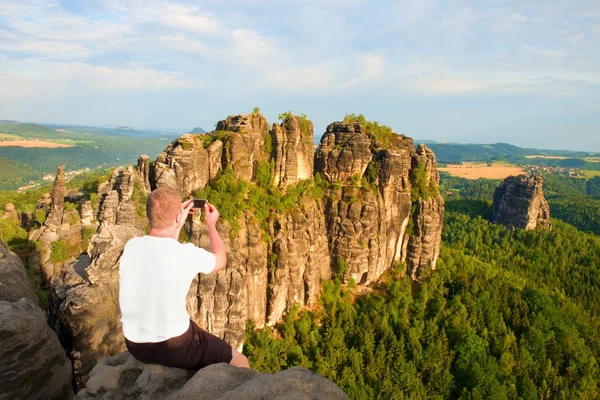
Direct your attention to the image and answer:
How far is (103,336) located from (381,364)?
26.4m

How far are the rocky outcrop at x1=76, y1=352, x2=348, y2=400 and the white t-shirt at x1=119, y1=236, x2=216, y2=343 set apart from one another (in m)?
1.07

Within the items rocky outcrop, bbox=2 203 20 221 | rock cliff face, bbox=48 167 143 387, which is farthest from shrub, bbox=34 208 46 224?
rock cliff face, bbox=48 167 143 387

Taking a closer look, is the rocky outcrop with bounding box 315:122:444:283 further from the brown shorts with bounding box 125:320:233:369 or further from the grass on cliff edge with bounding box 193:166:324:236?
the brown shorts with bounding box 125:320:233:369

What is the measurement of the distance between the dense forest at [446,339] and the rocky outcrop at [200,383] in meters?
24.5

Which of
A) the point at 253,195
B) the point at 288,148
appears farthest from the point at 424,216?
the point at 253,195

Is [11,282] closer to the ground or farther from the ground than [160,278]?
closer to the ground

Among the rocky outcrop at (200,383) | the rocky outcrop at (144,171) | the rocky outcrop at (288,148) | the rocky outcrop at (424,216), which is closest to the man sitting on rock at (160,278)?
the rocky outcrop at (200,383)

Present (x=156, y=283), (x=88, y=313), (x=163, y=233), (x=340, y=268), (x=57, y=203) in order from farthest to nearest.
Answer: (x=340, y=268) < (x=57, y=203) < (x=88, y=313) < (x=163, y=233) < (x=156, y=283)

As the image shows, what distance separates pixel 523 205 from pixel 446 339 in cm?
5444

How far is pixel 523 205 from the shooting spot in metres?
75.8

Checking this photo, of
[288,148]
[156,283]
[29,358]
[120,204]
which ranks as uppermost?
[288,148]

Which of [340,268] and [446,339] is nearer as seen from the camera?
[446,339]

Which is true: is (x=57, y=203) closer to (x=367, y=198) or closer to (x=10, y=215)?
(x=10, y=215)

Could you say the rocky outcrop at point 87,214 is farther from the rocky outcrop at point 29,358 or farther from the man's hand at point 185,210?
the man's hand at point 185,210
